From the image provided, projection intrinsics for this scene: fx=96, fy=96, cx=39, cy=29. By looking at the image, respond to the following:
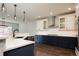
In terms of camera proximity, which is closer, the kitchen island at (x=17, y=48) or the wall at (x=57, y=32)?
the kitchen island at (x=17, y=48)

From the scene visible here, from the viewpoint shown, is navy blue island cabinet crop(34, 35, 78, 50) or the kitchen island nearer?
the kitchen island

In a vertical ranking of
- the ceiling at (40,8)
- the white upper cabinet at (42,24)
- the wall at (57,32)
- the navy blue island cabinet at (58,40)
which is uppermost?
the ceiling at (40,8)

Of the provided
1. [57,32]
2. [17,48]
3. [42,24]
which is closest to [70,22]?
[57,32]

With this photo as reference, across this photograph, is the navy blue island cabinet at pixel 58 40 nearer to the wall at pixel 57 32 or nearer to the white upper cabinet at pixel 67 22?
the wall at pixel 57 32

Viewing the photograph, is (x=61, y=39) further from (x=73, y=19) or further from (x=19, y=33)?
(x=19, y=33)

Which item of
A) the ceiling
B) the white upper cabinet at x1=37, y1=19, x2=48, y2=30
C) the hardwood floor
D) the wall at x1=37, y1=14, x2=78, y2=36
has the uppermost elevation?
the ceiling

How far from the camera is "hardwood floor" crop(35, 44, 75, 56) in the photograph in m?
1.58

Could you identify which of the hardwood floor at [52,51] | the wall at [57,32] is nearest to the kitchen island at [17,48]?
the hardwood floor at [52,51]

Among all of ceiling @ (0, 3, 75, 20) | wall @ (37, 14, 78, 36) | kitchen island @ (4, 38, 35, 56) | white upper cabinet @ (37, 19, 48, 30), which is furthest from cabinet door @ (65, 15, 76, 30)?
kitchen island @ (4, 38, 35, 56)

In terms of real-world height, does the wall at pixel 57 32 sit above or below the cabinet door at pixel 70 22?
below

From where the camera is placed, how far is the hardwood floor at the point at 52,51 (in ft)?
5.17

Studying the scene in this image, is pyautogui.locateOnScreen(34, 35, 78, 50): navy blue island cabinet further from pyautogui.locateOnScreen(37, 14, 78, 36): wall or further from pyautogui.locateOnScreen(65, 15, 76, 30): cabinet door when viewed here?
pyautogui.locateOnScreen(65, 15, 76, 30): cabinet door

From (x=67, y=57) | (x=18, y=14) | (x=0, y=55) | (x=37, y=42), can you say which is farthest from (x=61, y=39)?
(x=0, y=55)

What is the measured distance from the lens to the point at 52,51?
1.62 metres
